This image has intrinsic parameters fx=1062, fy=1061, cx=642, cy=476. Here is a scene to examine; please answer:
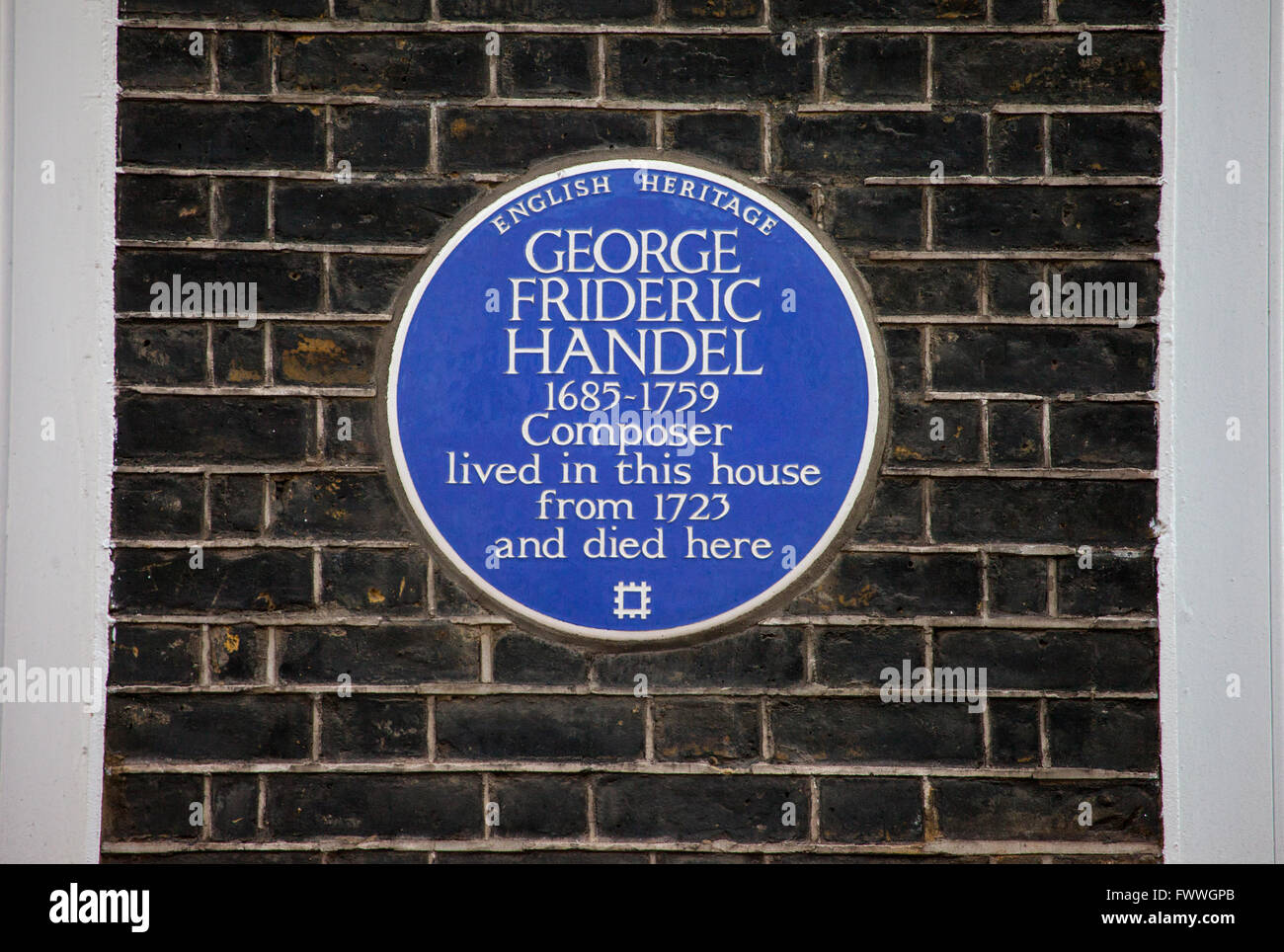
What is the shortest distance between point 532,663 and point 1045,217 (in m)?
2.01

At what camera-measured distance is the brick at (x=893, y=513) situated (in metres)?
3.14

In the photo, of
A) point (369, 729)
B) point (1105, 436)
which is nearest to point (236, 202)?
point (369, 729)

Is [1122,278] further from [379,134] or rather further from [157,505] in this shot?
[157,505]

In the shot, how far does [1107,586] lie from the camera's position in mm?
3127

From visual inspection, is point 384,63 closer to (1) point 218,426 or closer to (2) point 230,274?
(2) point 230,274

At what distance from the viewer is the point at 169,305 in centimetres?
314

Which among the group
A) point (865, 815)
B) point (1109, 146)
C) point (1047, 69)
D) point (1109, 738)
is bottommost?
point (865, 815)

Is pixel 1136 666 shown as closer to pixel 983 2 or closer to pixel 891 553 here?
pixel 891 553

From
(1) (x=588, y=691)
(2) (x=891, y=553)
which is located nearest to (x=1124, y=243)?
(2) (x=891, y=553)

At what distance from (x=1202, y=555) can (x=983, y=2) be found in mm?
1757

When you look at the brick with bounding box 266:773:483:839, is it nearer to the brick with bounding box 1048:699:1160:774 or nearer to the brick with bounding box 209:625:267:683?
the brick with bounding box 209:625:267:683

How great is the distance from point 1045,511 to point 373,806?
216 cm

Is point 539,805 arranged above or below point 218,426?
below

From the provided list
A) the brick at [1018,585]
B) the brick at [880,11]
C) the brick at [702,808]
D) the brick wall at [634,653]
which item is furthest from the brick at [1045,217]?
the brick at [702,808]
